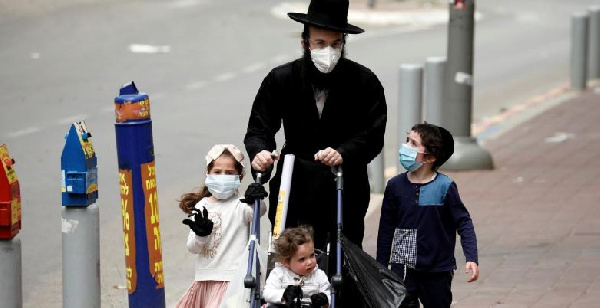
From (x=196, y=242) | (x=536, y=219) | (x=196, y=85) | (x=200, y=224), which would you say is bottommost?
(x=536, y=219)

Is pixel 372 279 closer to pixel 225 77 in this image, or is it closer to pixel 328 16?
pixel 328 16

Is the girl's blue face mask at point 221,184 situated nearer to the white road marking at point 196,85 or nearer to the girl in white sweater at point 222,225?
the girl in white sweater at point 222,225

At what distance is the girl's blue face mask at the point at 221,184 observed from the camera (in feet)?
24.0

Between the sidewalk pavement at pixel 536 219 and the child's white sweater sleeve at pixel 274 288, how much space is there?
256 centimetres

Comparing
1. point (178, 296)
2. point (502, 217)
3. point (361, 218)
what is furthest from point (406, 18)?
point (361, 218)

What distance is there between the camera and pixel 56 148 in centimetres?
1550

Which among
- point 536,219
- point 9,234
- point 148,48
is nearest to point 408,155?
point 9,234

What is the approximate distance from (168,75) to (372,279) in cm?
1472

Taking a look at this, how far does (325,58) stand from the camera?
23.3 ft

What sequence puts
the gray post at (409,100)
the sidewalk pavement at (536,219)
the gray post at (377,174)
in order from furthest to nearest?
1. the gray post at (409,100)
2. the gray post at (377,174)
3. the sidewalk pavement at (536,219)

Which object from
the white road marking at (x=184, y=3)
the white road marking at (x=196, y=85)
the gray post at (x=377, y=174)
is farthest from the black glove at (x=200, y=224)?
the white road marking at (x=184, y=3)

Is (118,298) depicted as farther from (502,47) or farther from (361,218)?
(502,47)

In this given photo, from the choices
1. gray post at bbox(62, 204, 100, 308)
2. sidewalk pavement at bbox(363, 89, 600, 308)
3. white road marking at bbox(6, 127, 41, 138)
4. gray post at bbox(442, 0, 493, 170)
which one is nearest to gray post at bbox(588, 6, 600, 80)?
sidewalk pavement at bbox(363, 89, 600, 308)

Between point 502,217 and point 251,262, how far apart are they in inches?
224
